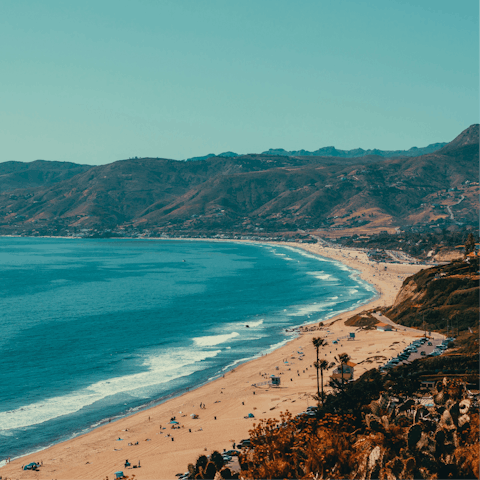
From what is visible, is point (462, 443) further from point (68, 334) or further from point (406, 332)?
point (68, 334)

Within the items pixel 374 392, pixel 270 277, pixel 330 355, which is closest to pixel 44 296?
pixel 270 277

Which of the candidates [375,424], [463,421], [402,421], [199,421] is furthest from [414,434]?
[199,421]

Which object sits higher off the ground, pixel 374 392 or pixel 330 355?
pixel 374 392

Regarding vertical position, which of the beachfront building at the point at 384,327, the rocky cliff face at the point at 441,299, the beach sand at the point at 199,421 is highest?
the rocky cliff face at the point at 441,299

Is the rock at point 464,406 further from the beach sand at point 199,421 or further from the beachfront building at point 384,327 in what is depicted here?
the beachfront building at point 384,327

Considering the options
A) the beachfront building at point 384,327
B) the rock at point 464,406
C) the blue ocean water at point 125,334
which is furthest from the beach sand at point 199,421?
the rock at point 464,406

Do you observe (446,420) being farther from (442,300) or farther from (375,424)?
(442,300)
